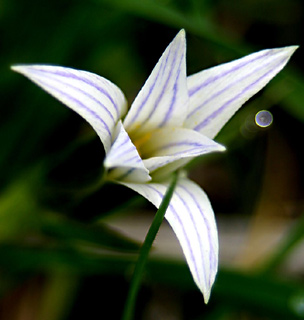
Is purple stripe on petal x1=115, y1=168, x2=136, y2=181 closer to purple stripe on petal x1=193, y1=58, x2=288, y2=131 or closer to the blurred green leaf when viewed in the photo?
purple stripe on petal x1=193, y1=58, x2=288, y2=131

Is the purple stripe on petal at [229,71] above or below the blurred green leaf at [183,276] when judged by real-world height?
above

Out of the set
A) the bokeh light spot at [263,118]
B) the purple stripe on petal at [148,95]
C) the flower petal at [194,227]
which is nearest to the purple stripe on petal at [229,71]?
the purple stripe on petal at [148,95]

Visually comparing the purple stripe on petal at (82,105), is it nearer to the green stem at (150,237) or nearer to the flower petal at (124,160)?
the flower petal at (124,160)

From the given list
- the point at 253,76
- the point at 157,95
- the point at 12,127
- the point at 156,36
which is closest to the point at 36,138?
the point at 12,127

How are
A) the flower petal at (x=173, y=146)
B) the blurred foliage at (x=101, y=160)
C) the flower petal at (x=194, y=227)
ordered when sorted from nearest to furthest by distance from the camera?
the flower petal at (x=194, y=227) < the flower petal at (x=173, y=146) < the blurred foliage at (x=101, y=160)

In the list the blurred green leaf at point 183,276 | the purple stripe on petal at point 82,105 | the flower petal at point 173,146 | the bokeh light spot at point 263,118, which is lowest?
the blurred green leaf at point 183,276

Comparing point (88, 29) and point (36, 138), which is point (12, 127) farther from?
point (88, 29)
